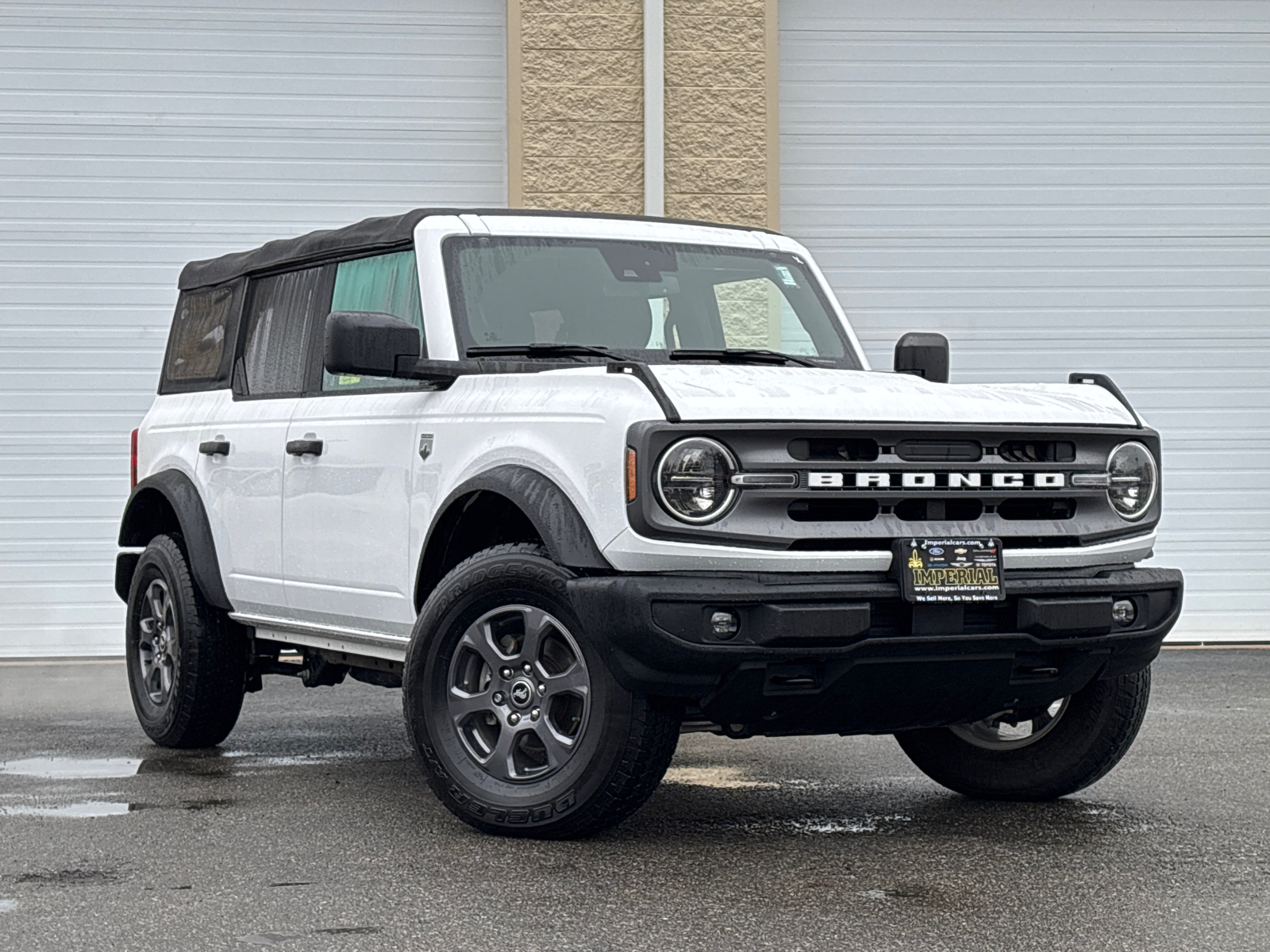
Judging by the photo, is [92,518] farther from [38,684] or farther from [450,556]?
[450,556]

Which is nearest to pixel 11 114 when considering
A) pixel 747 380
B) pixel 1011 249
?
pixel 1011 249

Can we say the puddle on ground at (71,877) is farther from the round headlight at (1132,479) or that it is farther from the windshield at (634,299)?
the round headlight at (1132,479)

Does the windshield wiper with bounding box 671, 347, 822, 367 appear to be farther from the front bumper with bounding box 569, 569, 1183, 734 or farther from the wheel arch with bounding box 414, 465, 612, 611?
the front bumper with bounding box 569, 569, 1183, 734

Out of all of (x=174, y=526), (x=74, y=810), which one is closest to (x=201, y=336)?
(x=174, y=526)

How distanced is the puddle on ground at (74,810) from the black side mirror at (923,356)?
10.3ft

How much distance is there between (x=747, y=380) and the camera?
17.9ft

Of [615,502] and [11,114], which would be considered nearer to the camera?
[615,502]

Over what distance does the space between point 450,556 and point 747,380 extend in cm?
122

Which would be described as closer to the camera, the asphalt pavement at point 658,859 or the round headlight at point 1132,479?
the asphalt pavement at point 658,859

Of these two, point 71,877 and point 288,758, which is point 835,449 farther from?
point 288,758

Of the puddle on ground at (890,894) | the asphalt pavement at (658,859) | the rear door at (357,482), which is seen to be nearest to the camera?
the asphalt pavement at (658,859)

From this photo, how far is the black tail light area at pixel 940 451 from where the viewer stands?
17.6ft

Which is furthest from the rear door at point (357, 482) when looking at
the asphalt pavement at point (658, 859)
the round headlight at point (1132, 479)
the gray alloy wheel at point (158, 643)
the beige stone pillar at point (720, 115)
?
the beige stone pillar at point (720, 115)

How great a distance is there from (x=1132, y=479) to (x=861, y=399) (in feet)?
3.34
